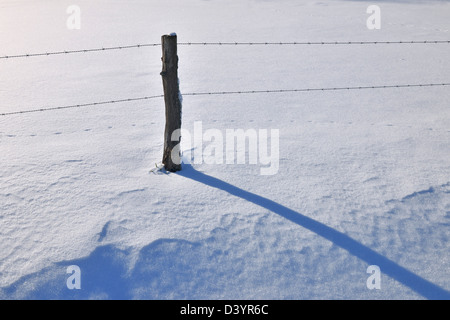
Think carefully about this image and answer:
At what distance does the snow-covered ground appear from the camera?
2.37 meters

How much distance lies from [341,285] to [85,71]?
640cm

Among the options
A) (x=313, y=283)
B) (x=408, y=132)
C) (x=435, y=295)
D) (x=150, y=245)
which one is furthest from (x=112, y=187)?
(x=408, y=132)

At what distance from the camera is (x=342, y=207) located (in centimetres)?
300

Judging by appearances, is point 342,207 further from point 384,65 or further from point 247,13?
point 247,13

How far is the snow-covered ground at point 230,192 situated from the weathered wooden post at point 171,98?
0.57 ft

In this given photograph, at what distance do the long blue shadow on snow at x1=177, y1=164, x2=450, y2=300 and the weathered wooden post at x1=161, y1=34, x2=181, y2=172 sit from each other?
0.53ft
